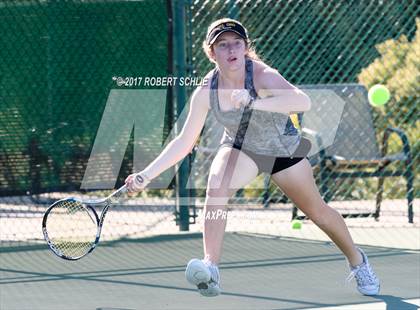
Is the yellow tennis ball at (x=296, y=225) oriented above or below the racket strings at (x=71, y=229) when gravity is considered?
above

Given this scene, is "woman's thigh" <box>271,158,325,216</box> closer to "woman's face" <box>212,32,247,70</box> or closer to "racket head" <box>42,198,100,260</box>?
"woman's face" <box>212,32,247,70</box>

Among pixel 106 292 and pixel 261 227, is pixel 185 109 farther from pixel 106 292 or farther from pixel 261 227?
pixel 106 292

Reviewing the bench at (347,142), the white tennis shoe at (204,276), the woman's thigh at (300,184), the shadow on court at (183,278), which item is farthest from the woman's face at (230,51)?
the bench at (347,142)

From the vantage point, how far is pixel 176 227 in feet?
27.4

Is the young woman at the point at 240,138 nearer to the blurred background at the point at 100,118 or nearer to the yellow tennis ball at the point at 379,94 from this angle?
the blurred background at the point at 100,118

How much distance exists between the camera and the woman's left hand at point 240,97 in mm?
4480

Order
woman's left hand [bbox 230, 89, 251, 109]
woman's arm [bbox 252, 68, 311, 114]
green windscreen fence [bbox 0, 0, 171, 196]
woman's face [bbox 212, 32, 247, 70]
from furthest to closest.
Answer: green windscreen fence [bbox 0, 0, 171, 196], woman's face [bbox 212, 32, 247, 70], woman's arm [bbox 252, 68, 311, 114], woman's left hand [bbox 230, 89, 251, 109]

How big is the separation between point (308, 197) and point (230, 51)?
89cm

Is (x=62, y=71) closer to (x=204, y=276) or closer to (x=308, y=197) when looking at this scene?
(x=308, y=197)

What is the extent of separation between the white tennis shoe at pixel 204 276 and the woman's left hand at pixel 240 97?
2.54ft

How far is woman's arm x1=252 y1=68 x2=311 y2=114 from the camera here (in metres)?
4.68

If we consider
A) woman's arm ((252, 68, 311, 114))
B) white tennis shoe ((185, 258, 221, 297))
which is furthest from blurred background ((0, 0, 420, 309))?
white tennis shoe ((185, 258, 221, 297))

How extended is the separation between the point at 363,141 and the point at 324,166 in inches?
21.0

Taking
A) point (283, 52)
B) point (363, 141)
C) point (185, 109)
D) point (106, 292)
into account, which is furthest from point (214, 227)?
point (283, 52)
